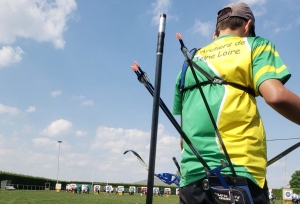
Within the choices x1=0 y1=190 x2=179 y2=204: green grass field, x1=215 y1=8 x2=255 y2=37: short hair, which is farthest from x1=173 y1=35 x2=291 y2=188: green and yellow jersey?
x1=0 y1=190 x2=179 y2=204: green grass field

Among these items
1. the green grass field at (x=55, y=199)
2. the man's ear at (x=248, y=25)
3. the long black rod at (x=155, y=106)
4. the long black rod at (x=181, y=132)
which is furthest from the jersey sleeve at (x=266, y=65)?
the green grass field at (x=55, y=199)

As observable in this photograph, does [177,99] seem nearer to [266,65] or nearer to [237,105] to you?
[237,105]

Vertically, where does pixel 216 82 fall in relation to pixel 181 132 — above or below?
above

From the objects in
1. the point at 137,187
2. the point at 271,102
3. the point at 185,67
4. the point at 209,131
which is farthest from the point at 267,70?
the point at 137,187

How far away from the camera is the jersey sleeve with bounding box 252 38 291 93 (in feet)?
7.76

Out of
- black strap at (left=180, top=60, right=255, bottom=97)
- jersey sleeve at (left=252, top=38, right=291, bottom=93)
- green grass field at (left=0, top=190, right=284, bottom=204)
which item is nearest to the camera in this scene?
jersey sleeve at (left=252, top=38, right=291, bottom=93)

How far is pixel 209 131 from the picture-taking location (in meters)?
2.50

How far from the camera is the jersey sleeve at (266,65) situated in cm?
237

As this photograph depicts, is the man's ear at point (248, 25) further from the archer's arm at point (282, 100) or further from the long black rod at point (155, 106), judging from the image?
the long black rod at point (155, 106)

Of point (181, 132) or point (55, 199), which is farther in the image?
point (55, 199)

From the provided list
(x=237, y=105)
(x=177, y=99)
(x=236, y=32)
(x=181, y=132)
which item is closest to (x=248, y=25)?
(x=236, y=32)

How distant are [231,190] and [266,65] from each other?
78 centimetres

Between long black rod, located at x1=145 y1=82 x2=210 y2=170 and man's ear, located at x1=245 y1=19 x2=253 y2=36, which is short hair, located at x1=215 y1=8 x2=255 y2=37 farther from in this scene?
long black rod, located at x1=145 y1=82 x2=210 y2=170

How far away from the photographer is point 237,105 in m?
2.46
